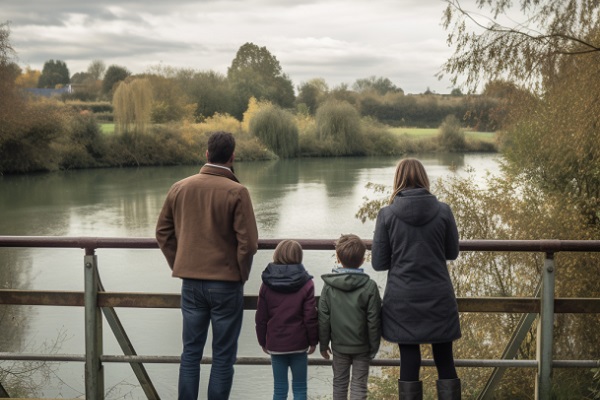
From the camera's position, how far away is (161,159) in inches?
1881

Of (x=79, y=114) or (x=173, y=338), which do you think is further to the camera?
(x=79, y=114)

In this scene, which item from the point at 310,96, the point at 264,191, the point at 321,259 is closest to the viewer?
the point at 321,259

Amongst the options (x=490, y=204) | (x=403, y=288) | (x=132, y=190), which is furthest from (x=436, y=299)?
(x=132, y=190)

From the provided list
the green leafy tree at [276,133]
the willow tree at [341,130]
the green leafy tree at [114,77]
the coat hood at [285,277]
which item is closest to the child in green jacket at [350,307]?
the coat hood at [285,277]

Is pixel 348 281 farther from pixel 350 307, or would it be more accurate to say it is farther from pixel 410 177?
pixel 410 177

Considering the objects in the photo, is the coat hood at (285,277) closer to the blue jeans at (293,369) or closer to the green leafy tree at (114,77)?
the blue jeans at (293,369)

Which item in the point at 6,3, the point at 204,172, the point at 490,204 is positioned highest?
the point at 6,3

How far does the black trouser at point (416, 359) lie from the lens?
340cm

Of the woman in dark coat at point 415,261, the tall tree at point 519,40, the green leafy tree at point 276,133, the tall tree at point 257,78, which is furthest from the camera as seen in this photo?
the tall tree at point 257,78

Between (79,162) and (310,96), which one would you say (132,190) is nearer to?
(79,162)

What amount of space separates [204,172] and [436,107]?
2412 inches

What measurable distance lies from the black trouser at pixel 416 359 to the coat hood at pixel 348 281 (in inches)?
13.4

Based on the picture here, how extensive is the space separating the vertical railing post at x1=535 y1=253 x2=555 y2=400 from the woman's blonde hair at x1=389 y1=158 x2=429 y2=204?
679 millimetres

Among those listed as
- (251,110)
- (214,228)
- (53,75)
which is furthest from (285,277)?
(53,75)
